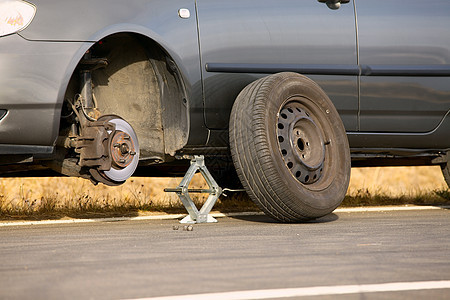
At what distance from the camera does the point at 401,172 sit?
41.7 ft

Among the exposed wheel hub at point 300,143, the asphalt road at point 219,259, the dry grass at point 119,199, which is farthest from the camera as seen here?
the dry grass at point 119,199

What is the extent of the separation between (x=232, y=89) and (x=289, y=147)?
57 centimetres

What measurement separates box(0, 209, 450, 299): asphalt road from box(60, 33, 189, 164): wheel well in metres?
0.63

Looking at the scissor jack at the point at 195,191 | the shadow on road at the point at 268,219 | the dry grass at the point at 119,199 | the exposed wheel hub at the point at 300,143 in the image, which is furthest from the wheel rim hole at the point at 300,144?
the dry grass at the point at 119,199

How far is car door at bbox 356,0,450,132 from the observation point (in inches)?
220

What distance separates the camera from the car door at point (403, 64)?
5.59m

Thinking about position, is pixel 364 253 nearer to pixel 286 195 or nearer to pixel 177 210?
pixel 286 195

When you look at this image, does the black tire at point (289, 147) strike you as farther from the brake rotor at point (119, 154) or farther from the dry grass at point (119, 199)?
the dry grass at point (119, 199)

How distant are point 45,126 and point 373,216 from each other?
2.54 m

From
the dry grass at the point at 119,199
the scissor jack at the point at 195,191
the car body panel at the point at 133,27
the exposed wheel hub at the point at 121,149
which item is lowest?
the dry grass at the point at 119,199

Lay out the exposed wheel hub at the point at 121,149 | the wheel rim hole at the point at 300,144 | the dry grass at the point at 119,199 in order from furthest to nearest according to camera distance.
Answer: the dry grass at the point at 119,199
the wheel rim hole at the point at 300,144
the exposed wheel hub at the point at 121,149

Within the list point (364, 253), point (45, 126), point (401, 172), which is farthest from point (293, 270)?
point (401, 172)

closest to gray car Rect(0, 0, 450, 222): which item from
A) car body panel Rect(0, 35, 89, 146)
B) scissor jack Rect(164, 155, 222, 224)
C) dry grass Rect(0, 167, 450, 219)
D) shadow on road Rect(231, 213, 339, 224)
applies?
car body panel Rect(0, 35, 89, 146)

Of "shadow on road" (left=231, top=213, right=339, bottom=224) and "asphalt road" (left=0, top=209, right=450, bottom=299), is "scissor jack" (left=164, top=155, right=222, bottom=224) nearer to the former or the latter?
"asphalt road" (left=0, top=209, right=450, bottom=299)
